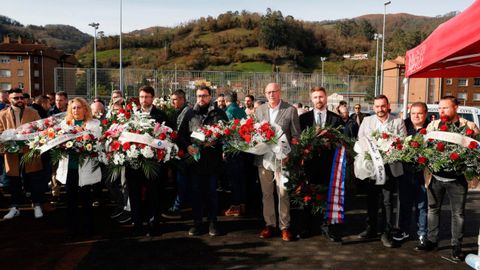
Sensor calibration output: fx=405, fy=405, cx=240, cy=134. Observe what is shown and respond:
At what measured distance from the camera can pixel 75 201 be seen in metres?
5.63

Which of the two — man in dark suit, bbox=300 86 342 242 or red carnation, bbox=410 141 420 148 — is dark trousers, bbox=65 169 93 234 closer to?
man in dark suit, bbox=300 86 342 242

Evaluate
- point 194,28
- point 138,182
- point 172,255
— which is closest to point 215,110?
point 138,182

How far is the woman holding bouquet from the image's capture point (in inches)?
217

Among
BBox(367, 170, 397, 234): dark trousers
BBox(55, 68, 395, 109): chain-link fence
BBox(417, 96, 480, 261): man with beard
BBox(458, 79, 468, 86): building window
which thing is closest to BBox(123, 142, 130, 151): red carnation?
BBox(367, 170, 397, 234): dark trousers

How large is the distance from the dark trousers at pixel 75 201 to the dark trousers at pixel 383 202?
3.89m

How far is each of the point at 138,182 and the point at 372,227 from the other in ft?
10.8

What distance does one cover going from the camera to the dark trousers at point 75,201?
556cm

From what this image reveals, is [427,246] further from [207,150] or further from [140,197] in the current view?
[140,197]

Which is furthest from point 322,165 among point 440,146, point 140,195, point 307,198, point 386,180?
point 140,195

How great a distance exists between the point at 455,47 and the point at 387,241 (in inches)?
→ 107

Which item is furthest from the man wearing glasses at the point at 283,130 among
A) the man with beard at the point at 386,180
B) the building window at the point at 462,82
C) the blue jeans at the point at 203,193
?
the building window at the point at 462,82

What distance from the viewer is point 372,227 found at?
220 inches

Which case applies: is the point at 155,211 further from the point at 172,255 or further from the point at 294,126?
the point at 294,126

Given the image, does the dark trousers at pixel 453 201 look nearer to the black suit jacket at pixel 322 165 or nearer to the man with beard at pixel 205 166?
the black suit jacket at pixel 322 165
